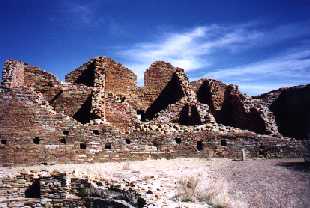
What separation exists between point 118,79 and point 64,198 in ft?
39.1

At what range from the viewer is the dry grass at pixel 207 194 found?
321 inches

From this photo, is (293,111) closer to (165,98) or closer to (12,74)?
(165,98)

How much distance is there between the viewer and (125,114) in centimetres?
1788

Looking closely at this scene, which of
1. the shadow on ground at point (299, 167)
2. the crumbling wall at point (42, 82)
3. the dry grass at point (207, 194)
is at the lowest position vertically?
the dry grass at point (207, 194)

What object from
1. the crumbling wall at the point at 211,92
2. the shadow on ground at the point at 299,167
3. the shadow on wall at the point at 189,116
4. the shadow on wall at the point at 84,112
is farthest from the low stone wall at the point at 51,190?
the crumbling wall at the point at 211,92

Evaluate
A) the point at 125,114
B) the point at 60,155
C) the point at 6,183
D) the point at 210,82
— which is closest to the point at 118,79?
the point at 125,114

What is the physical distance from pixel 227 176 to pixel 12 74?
10.9m

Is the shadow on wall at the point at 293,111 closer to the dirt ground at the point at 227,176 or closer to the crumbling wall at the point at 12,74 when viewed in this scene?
the dirt ground at the point at 227,176

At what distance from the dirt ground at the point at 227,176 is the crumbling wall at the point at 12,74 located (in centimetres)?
520

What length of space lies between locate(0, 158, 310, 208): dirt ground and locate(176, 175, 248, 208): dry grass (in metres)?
0.17

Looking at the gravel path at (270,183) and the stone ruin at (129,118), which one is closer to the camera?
the gravel path at (270,183)

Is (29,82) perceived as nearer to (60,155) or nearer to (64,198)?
(60,155)

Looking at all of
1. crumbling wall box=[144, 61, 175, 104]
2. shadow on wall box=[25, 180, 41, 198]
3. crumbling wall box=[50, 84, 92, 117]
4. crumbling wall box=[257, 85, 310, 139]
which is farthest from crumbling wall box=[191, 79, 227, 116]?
shadow on wall box=[25, 180, 41, 198]

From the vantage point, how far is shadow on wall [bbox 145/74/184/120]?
22.3 m
